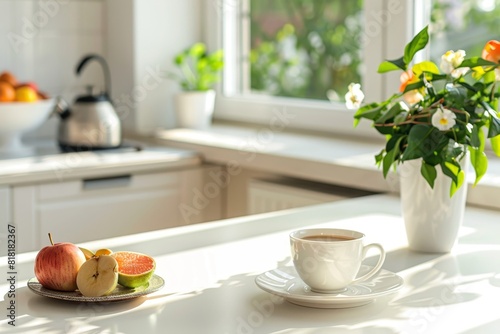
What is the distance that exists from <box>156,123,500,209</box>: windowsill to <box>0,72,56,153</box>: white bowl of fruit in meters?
0.44

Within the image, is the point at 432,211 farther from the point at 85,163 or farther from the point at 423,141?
the point at 85,163

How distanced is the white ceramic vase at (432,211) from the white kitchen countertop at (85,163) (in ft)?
4.07

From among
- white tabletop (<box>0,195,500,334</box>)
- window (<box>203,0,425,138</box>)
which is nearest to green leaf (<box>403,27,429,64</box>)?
white tabletop (<box>0,195,500,334</box>)

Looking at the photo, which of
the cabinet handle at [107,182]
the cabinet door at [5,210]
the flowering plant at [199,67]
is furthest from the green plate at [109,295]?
the flowering plant at [199,67]

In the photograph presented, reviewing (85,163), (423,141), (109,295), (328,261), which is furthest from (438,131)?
(85,163)

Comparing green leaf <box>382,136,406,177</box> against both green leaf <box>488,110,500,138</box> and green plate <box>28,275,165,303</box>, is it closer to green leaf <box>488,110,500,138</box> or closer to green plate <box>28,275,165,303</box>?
green leaf <box>488,110,500,138</box>

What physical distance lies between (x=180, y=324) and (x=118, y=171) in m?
1.52

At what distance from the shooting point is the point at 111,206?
264cm

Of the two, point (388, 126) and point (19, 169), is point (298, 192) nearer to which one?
point (19, 169)

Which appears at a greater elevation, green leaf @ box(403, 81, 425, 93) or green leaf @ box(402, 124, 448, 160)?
green leaf @ box(403, 81, 425, 93)

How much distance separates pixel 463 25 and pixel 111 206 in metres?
1.22

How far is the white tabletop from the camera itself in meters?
1.13

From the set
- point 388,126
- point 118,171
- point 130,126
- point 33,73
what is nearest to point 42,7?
point 33,73

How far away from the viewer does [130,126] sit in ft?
10.4
